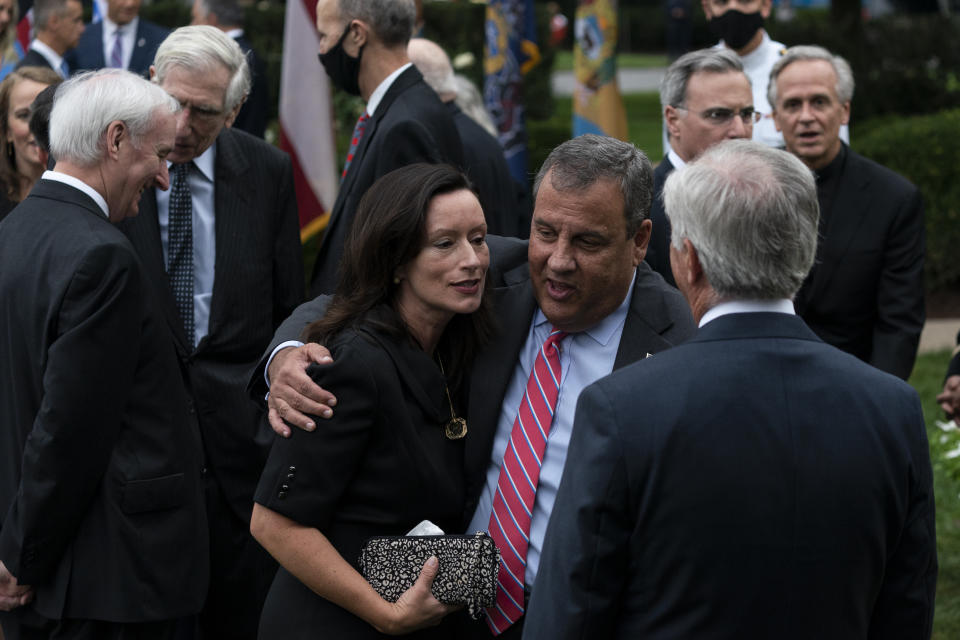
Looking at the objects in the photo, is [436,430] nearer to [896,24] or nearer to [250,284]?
[250,284]

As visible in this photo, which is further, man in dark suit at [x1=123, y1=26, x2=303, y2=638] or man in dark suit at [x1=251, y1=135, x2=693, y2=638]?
man in dark suit at [x1=123, y1=26, x2=303, y2=638]

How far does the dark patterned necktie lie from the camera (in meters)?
4.30

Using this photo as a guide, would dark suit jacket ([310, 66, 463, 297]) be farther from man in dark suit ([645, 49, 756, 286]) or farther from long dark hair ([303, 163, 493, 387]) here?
long dark hair ([303, 163, 493, 387])

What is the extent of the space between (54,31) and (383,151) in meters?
4.17

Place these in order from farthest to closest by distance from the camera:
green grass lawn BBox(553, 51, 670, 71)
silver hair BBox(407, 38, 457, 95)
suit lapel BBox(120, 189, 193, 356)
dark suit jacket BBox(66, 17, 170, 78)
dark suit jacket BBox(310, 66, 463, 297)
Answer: green grass lawn BBox(553, 51, 670, 71), dark suit jacket BBox(66, 17, 170, 78), silver hair BBox(407, 38, 457, 95), dark suit jacket BBox(310, 66, 463, 297), suit lapel BBox(120, 189, 193, 356)

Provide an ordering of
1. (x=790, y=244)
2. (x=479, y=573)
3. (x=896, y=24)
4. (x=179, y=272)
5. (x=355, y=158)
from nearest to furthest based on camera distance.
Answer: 1. (x=790, y=244)
2. (x=479, y=573)
3. (x=179, y=272)
4. (x=355, y=158)
5. (x=896, y=24)

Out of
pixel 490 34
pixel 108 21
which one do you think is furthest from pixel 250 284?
pixel 490 34

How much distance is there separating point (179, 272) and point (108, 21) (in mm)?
5150

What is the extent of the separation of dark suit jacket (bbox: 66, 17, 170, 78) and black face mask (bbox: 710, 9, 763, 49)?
4.16 meters

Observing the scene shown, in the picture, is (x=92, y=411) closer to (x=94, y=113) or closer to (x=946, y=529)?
(x=94, y=113)

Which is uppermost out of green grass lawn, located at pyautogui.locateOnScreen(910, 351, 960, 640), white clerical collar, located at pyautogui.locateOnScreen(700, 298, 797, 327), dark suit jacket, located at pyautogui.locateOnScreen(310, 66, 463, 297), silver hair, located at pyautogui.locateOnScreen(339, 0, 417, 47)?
silver hair, located at pyautogui.locateOnScreen(339, 0, 417, 47)

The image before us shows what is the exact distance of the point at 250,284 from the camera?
4.39 meters

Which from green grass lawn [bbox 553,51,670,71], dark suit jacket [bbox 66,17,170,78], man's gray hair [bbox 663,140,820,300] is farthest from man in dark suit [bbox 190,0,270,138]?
green grass lawn [bbox 553,51,670,71]

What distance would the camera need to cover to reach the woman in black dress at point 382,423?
281cm
